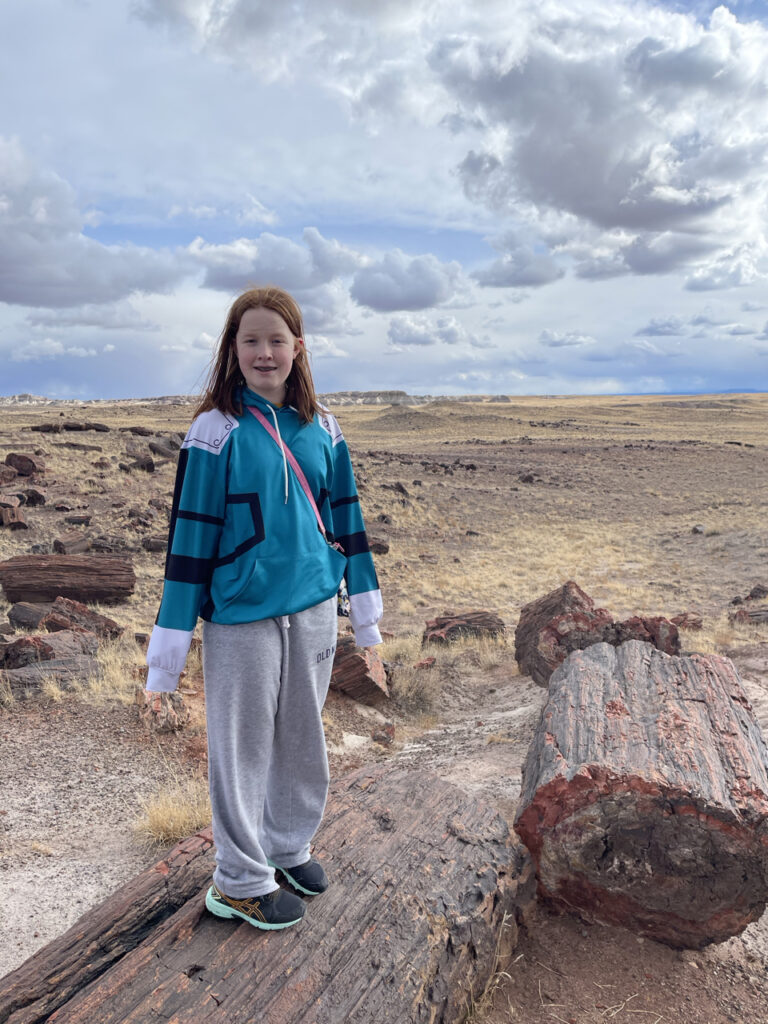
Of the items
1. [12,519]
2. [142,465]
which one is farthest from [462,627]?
[142,465]

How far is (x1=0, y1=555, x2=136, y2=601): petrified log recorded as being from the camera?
37.4 ft

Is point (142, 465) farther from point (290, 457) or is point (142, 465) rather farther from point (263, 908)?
point (263, 908)

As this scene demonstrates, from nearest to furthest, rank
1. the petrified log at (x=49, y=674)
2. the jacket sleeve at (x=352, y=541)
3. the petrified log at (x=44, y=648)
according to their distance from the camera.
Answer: the jacket sleeve at (x=352, y=541), the petrified log at (x=49, y=674), the petrified log at (x=44, y=648)

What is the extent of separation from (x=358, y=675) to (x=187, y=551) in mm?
5356

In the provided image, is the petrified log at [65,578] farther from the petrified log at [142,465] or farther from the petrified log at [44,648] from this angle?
the petrified log at [142,465]

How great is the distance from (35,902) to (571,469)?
3313cm

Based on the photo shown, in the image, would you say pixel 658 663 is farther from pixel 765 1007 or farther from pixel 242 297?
pixel 242 297

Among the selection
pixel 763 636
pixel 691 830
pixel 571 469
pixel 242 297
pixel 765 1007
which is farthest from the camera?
pixel 571 469

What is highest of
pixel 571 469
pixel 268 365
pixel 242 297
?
pixel 242 297

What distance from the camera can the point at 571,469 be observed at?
34875 millimetres

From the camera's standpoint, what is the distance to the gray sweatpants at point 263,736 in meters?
2.68

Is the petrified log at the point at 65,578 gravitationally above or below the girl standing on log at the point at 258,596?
below

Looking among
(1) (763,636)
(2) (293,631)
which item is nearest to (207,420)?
(2) (293,631)

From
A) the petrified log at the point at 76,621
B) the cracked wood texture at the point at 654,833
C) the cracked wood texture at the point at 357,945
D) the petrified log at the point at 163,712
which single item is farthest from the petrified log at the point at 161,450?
the cracked wood texture at the point at 654,833
